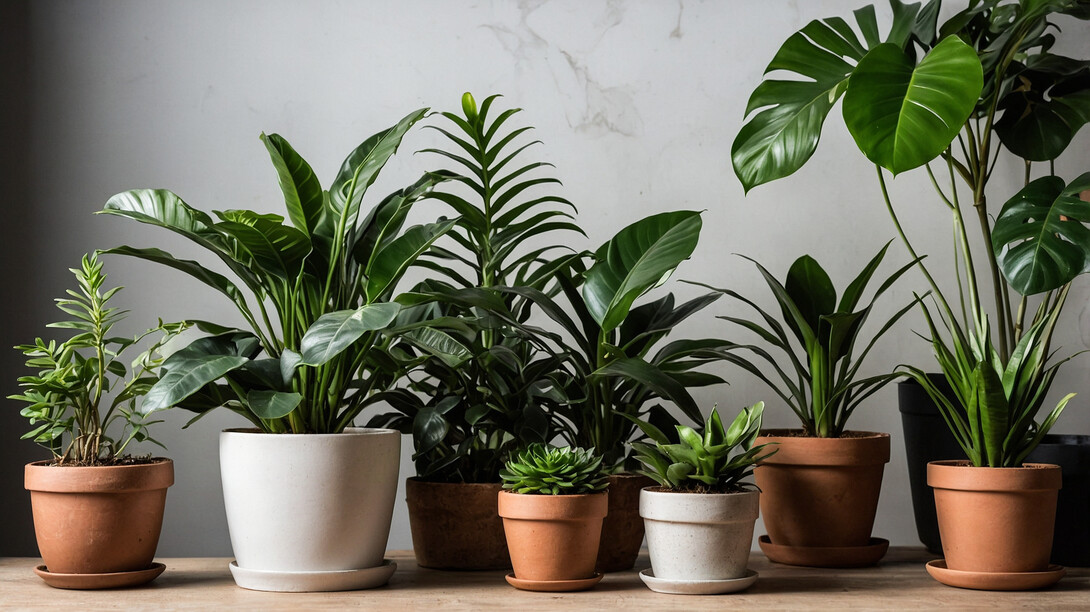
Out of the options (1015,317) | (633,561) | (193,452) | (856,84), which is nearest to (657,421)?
(633,561)

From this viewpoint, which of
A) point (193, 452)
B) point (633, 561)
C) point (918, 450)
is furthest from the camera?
point (193, 452)

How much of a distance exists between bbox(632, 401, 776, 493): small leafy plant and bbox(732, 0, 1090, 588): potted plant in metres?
0.28

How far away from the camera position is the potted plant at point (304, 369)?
1.20 m

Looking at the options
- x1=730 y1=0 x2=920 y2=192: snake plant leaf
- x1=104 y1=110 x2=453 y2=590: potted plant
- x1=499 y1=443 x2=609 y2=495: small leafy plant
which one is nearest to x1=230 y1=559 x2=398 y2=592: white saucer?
x1=104 y1=110 x2=453 y2=590: potted plant

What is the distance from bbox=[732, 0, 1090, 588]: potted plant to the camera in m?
1.18

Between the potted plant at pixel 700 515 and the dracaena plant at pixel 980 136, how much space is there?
355 millimetres

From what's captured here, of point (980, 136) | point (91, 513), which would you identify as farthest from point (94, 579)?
point (980, 136)

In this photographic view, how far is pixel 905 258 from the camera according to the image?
173 cm

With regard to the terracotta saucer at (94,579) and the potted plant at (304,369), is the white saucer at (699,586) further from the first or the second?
the terracotta saucer at (94,579)

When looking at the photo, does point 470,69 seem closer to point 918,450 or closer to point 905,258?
point 905,258

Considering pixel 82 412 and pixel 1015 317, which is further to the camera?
pixel 1015 317

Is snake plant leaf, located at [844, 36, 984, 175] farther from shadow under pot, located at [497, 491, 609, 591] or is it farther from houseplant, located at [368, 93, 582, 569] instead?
shadow under pot, located at [497, 491, 609, 591]

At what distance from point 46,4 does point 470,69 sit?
0.80 metres

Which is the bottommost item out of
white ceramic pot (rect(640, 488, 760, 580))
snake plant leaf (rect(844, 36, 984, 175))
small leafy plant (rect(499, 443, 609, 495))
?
white ceramic pot (rect(640, 488, 760, 580))
